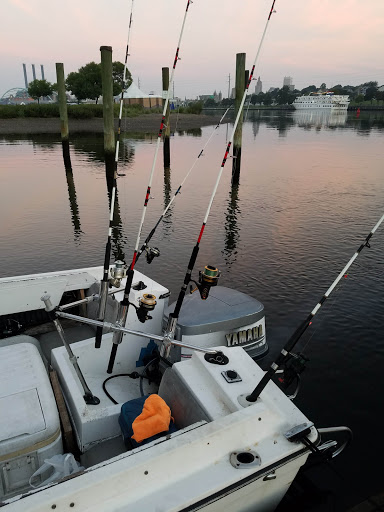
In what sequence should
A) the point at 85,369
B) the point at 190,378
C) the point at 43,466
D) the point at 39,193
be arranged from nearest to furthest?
the point at 43,466
the point at 190,378
the point at 85,369
the point at 39,193

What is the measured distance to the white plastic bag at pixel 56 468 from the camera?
2743 mm

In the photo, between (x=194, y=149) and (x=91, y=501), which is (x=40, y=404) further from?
(x=194, y=149)

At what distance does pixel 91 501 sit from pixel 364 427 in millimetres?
3910

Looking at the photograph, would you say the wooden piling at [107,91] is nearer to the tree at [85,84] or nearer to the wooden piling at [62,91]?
the wooden piling at [62,91]

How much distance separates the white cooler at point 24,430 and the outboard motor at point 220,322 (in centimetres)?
161

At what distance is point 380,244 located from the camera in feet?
35.9

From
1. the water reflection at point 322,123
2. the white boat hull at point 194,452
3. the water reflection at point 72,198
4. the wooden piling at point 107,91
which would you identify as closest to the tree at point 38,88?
the water reflection at point 322,123

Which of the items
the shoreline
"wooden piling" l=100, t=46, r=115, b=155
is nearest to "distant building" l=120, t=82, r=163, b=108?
the shoreline

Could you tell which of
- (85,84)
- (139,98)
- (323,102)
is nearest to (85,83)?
(85,84)

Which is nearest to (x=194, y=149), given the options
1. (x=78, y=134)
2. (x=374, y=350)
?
(x=78, y=134)

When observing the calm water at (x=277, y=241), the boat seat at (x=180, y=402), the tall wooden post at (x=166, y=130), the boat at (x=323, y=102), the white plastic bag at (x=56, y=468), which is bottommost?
→ the calm water at (x=277, y=241)

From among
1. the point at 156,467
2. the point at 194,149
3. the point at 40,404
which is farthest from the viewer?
the point at 194,149

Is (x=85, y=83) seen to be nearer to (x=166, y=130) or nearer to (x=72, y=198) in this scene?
(x=166, y=130)

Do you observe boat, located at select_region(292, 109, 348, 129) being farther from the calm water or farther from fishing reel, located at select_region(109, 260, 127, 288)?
fishing reel, located at select_region(109, 260, 127, 288)
